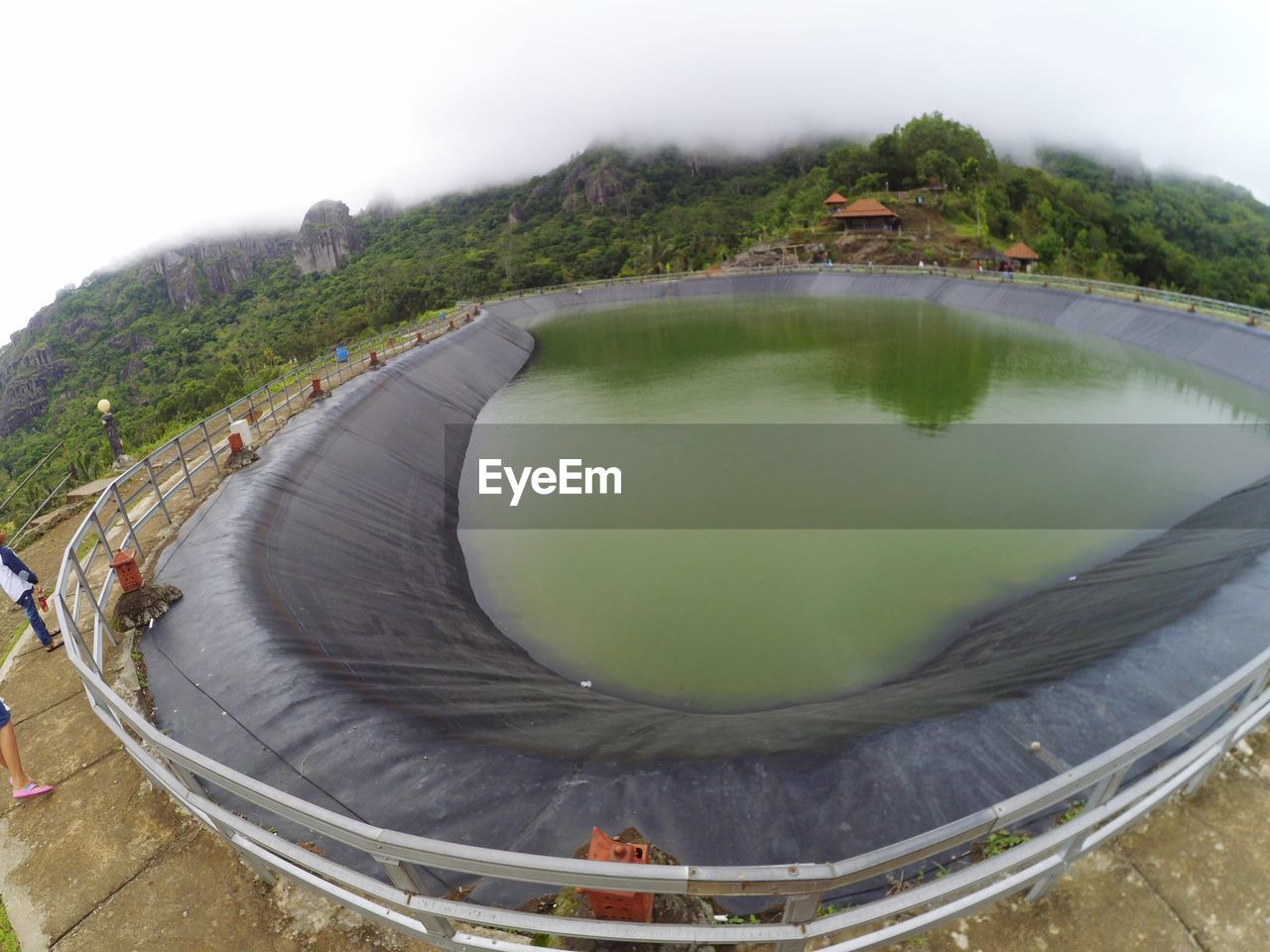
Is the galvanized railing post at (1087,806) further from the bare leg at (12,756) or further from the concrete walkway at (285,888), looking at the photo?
the bare leg at (12,756)

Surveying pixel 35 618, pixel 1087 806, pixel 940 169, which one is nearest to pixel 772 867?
pixel 1087 806

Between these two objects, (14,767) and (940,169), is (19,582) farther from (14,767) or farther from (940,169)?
(940,169)

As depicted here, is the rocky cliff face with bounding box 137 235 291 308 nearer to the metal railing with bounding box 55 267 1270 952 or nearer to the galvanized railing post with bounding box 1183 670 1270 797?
the metal railing with bounding box 55 267 1270 952

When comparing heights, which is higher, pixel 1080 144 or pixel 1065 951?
pixel 1080 144

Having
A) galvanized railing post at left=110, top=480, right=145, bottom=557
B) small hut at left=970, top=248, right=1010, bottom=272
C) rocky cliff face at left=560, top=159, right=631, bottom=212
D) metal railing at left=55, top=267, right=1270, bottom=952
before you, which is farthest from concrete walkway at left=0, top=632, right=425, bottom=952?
rocky cliff face at left=560, top=159, right=631, bottom=212

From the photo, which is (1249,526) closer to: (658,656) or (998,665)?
(998,665)

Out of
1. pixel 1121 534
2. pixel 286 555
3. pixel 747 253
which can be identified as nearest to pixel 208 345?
pixel 747 253
